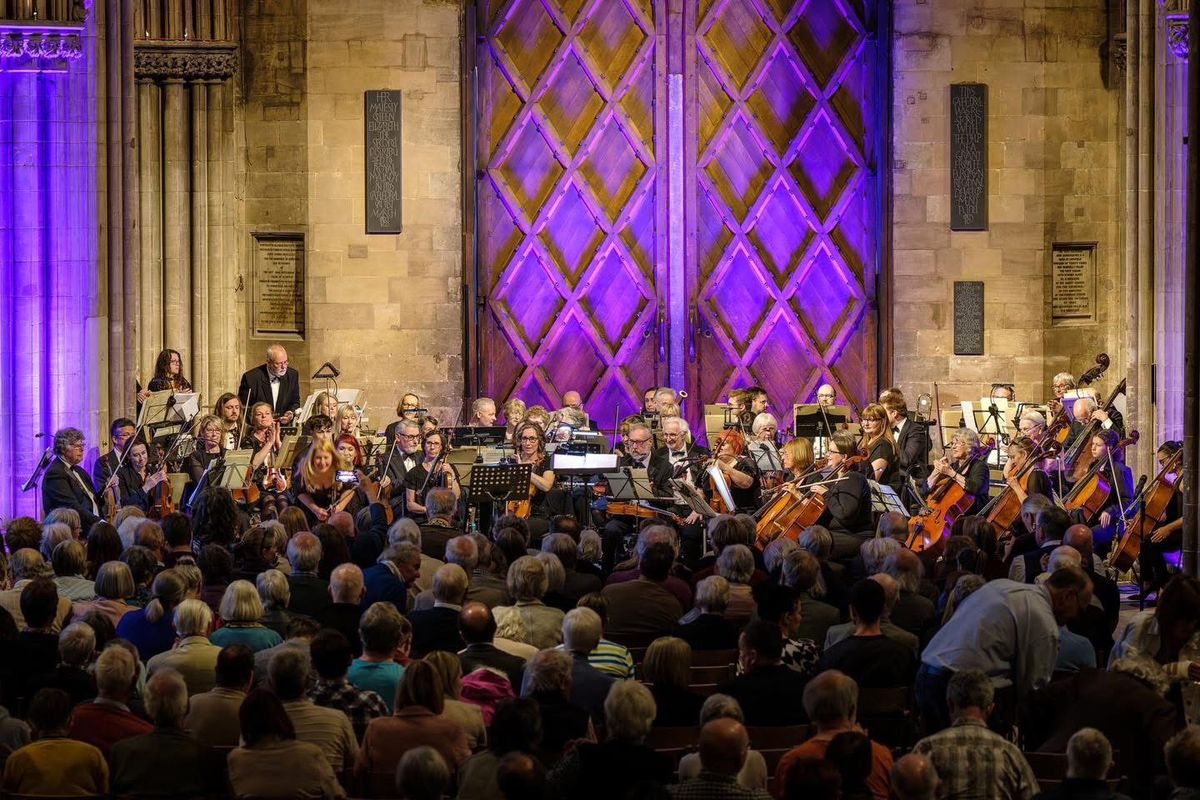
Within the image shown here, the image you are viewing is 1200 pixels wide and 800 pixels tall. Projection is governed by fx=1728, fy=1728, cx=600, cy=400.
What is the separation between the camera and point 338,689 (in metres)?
6.34

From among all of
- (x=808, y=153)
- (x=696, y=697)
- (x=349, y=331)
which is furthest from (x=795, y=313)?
(x=696, y=697)

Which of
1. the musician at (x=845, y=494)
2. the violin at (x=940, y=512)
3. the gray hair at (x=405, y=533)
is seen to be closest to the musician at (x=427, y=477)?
the musician at (x=845, y=494)

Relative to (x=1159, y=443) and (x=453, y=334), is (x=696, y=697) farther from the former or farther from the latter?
(x=453, y=334)

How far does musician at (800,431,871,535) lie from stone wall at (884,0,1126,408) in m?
5.77

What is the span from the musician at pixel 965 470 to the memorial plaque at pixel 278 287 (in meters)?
7.36

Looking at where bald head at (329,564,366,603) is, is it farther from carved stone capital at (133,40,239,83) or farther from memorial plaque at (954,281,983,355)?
memorial plaque at (954,281,983,355)

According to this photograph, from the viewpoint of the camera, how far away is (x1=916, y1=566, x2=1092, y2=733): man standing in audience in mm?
6801

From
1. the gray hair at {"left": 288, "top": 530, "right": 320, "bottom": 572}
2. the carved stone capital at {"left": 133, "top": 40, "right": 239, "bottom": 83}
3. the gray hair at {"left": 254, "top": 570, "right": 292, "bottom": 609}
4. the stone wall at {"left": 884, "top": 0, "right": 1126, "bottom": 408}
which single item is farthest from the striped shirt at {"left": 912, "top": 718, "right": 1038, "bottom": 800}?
the carved stone capital at {"left": 133, "top": 40, "right": 239, "bottom": 83}

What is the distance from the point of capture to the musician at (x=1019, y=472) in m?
12.3

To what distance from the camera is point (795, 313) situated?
18.0 m

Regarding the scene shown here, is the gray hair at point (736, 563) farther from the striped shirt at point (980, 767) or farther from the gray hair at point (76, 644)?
the gray hair at point (76, 644)

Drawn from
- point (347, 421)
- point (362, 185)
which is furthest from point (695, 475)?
point (362, 185)

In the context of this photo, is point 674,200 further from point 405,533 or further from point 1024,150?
point 405,533

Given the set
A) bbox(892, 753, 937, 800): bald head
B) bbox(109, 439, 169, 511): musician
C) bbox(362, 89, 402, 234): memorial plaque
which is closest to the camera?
bbox(892, 753, 937, 800): bald head
